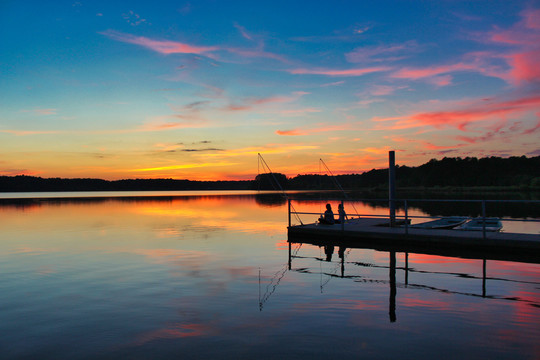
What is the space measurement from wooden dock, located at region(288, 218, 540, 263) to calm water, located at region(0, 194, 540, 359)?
1432 millimetres

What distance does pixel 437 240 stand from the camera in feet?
60.4

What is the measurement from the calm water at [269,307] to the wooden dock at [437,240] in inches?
56.4

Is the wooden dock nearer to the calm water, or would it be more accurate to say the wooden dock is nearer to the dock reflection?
the dock reflection

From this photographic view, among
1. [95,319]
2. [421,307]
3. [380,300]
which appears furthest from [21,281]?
[421,307]

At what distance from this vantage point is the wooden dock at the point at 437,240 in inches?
645

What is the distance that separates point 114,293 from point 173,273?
3145 millimetres

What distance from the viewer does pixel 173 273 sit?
14781 mm

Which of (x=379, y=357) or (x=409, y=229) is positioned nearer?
(x=379, y=357)

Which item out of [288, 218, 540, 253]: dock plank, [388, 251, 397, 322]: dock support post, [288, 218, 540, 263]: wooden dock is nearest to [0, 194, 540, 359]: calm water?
[388, 251, 397, 322]: dock support post

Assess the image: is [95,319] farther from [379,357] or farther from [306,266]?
[306,266]

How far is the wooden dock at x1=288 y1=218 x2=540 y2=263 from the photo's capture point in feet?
53.8

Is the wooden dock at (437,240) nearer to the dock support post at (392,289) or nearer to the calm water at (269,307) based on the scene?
the calm water at (269,307)

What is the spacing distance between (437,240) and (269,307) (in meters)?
11.5

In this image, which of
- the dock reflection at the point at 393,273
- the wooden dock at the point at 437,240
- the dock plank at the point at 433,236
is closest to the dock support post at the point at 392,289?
the dock reflection at the point at 393,273
